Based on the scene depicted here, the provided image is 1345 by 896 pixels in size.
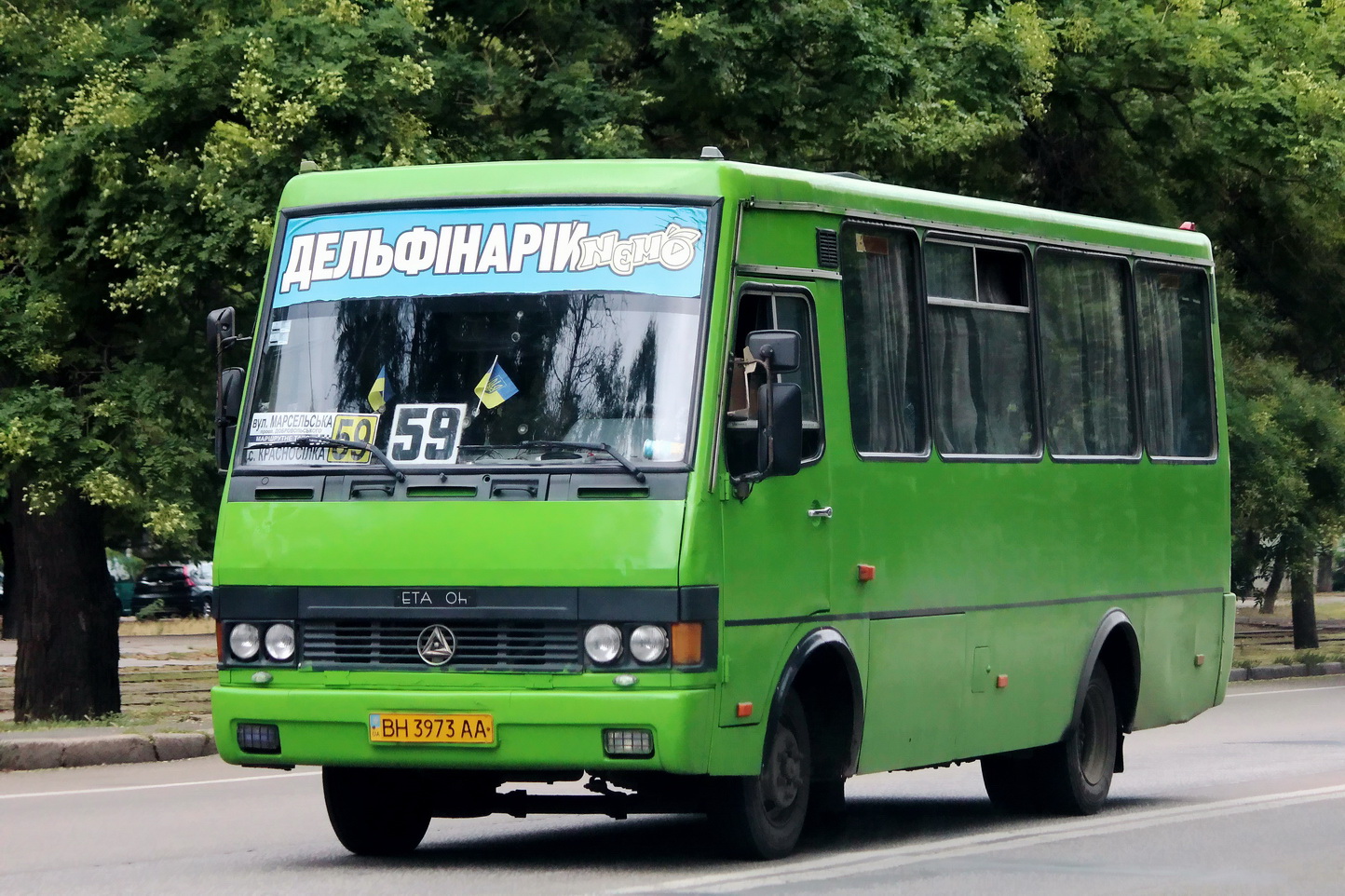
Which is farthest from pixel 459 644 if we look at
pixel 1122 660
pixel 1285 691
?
pixel 1285 691

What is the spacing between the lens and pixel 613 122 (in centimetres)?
1936

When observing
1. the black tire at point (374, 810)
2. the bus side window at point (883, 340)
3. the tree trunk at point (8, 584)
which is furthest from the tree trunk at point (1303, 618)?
the black tire at point (374, 810)

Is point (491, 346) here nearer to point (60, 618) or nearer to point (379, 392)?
point (379, 392)

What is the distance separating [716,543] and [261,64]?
899 centimetres

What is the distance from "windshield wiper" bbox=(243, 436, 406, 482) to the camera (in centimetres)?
959

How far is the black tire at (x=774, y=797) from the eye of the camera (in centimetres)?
968

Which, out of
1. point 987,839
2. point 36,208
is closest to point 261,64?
point 36,208

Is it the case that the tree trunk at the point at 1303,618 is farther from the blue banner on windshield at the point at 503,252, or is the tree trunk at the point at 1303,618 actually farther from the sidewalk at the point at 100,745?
the blue banner on windshield at the point at 503,252

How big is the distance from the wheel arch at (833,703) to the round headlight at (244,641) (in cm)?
228

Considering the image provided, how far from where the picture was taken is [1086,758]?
12.9 meters

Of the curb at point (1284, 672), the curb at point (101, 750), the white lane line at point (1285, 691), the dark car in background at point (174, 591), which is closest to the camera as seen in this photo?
the curb at point (101, 750)

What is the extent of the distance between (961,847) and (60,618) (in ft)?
38.8

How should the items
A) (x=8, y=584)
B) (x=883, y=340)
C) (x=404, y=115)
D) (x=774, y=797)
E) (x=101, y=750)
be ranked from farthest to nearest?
(x=8, y=584) < (x=404, y=115) < (x=101, y=750) < (x=883, y=340) < (x=774, y=797)

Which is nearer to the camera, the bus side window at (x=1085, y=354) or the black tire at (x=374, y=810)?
the black tire at (x=374, y=810)
